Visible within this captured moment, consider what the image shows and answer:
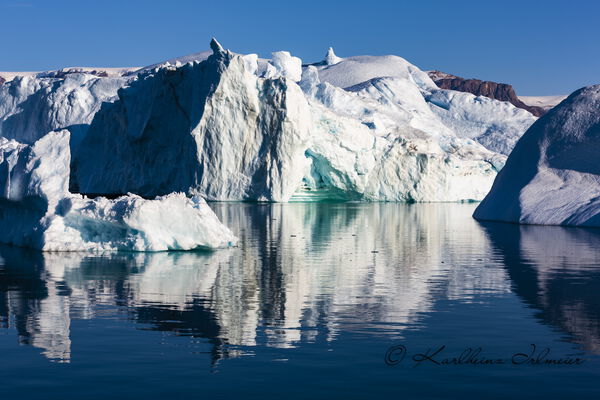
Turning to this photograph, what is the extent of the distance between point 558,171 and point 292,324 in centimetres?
1985

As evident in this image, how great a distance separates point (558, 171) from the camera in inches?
1027

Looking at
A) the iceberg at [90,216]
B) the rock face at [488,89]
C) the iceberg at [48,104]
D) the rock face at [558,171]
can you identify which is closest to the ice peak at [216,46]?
the iceberg at [48,104]

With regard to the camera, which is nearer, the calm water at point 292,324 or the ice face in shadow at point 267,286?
the calm water at point 292,324

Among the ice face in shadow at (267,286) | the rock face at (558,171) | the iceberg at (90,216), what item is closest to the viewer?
the ice face in shadow at (267,286)

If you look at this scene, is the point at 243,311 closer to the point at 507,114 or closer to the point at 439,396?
the point at 439,396

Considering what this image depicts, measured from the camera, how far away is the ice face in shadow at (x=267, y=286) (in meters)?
8.29

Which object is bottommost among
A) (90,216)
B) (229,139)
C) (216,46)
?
(90,216)

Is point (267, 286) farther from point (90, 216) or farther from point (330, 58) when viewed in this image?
point (330, 58)

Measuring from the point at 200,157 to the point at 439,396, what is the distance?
1531 inches

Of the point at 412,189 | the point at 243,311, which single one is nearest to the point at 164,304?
the point at 243,311

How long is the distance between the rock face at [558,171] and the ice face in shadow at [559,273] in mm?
1678

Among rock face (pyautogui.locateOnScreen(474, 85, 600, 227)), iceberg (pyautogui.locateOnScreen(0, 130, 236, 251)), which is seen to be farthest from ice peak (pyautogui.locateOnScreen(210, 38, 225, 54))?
iceberg (pyautogui.locateOnScreen(0, 130, 236, 251))

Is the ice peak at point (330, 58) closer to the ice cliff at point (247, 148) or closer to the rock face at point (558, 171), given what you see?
the ice cliff at point (247, 148)

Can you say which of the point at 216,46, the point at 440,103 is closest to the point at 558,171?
the point at 216,46
